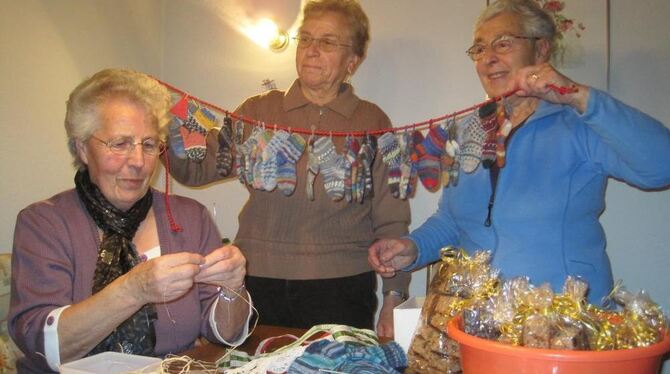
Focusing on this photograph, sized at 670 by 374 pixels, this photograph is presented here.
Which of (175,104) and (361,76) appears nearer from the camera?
(175,104)

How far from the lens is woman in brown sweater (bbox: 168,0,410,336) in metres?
2.13

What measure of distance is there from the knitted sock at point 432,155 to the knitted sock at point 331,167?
0.90 ft

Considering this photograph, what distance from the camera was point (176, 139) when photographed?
6.25ft

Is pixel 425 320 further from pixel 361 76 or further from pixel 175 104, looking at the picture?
pixel 361 76

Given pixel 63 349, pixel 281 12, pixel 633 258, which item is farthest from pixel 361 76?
pixel 63 349

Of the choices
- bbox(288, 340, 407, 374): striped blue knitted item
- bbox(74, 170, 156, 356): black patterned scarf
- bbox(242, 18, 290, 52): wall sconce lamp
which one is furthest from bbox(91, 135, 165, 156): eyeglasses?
bbox(242, 18, 290, 52): wall sconce lamp

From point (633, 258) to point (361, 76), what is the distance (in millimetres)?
1439

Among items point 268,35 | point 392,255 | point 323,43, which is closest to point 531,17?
point 323,43

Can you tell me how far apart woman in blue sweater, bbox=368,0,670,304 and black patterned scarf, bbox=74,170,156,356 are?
703mm

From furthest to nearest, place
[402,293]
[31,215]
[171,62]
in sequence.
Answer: [171,62]
[402,293]
[31,215]

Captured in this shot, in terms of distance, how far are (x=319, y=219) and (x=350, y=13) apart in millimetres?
767

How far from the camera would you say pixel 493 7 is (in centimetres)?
184

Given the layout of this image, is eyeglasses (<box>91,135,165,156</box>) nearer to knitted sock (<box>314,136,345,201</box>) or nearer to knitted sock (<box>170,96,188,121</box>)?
knitted sock (<box>170,96,188,121</box>)

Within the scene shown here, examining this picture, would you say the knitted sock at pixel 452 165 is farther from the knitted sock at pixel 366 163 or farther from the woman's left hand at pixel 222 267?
the woman's left hand at pixel 222 267
